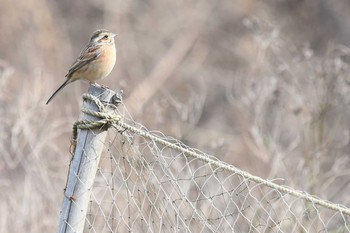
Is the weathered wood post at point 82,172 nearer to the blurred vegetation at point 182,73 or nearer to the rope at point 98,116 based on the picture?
the rope at point 98,116

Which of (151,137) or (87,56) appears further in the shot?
(87,56)

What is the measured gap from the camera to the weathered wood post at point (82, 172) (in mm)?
3777

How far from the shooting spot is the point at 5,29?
14.7 m

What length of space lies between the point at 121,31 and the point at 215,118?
8.48 ft

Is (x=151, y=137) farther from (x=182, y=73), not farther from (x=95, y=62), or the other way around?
(x=182, y=73)

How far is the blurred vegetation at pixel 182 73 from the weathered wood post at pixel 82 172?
3.25 meters

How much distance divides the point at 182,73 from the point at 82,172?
11.0 meters

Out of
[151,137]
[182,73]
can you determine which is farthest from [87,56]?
[182,73]

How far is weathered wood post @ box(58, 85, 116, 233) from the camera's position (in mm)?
3777

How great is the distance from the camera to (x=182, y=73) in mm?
14727

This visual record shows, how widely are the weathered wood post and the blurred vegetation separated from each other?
325cm

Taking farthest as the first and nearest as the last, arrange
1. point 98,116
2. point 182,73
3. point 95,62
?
point 182,73, point 95,62, point 98,116

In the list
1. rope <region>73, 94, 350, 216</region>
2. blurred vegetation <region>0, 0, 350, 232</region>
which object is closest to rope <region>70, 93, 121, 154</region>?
rope <region>73, 94, 350, 216</region>

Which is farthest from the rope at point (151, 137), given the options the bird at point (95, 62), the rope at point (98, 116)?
the bird at point (95, 62)
